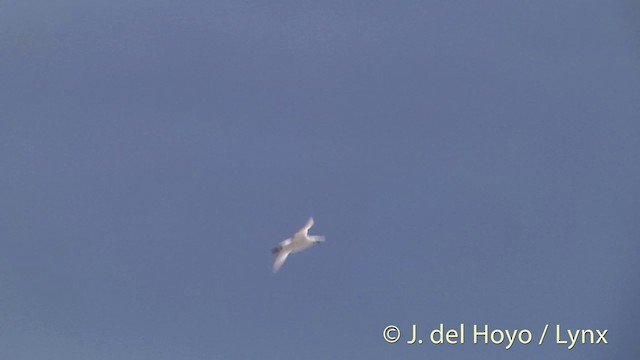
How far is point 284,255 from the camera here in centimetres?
7388

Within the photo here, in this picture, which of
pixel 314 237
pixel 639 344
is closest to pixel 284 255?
pixel 314 237

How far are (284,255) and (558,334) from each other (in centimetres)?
439

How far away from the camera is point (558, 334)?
241 feet

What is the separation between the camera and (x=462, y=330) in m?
73.6

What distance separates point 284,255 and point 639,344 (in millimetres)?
5651

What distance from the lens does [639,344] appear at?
73000 mm

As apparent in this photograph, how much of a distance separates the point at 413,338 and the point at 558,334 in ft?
7.32

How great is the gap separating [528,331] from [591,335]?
100 cm

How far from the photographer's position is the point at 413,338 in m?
73.5

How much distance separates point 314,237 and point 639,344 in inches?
207

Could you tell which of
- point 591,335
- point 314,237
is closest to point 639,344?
point 591,335

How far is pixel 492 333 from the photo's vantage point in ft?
241

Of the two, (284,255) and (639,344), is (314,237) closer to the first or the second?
(284,255)

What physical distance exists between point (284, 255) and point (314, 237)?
0.55 metres
